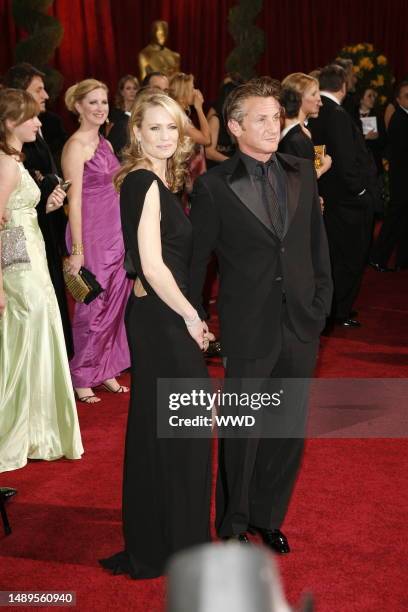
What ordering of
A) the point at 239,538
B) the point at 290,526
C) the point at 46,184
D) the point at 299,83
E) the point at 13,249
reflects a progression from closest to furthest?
1. the point at 239,538
2. the point at 290,526
3. the point at 13,249
4. the point at 46,184
5. the point at 299,83

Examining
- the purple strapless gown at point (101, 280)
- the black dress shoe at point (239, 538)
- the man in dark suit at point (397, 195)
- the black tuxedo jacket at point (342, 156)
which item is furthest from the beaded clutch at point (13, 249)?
the man in dark suit at point (397, 195)

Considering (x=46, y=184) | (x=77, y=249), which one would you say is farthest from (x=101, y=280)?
(x=46, y=184)

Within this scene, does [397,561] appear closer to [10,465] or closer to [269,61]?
[10,465]

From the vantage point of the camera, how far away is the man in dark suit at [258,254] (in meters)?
3.07

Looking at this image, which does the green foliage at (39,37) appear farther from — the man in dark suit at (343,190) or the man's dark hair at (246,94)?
the man's dark hair at (246,94)

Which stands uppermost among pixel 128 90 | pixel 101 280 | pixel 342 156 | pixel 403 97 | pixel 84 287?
pixel 128 90

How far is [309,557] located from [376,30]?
1317cm

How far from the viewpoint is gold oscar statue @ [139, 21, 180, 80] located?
10.5 meters

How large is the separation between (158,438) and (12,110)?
1651 mm

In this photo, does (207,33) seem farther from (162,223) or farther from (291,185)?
(162,223)

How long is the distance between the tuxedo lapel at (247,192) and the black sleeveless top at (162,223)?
7.8 inches

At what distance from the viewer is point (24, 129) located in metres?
3.96

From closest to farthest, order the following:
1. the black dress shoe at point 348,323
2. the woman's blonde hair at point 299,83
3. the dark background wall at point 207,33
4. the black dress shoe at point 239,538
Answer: the black dress shoe at point 239,538 < the woman's blonde hair at point 299,83 < the black dress shoe at point 348,323 < the dark background wall at point 207,33

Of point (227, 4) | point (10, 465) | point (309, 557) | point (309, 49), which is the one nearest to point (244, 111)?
point (309, 557)
